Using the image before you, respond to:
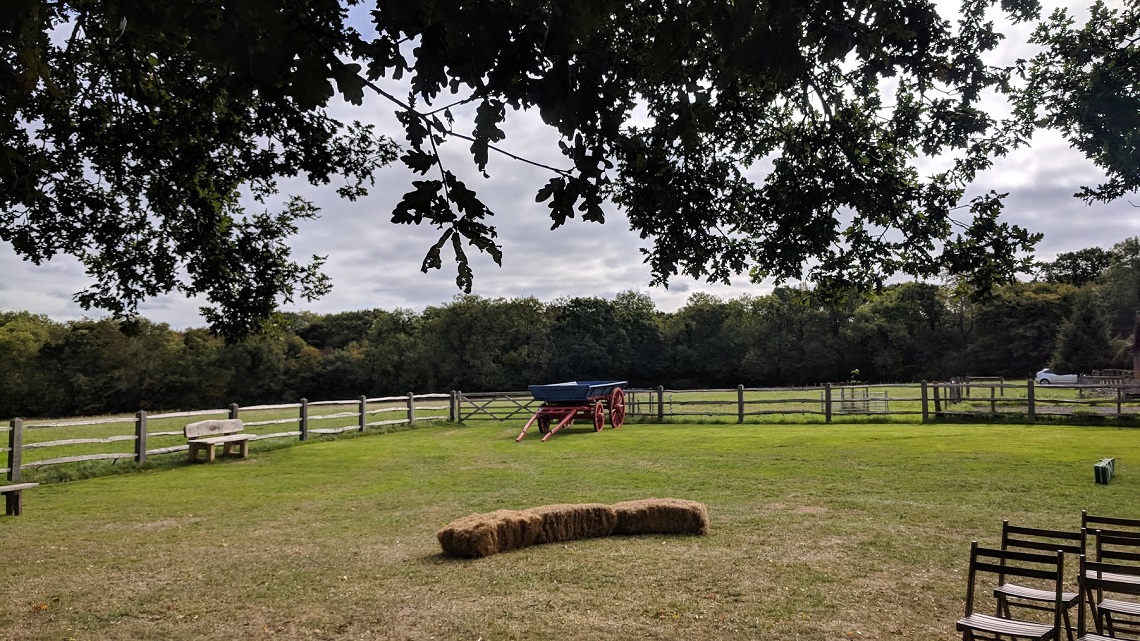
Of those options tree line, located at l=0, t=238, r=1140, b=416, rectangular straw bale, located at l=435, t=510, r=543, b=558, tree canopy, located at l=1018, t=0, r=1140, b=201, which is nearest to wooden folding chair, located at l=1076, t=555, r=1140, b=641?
rectangular straw bale, located at l=435, t=510, r=543, b=558

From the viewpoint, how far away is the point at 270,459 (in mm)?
15383

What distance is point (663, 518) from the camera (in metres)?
7.59

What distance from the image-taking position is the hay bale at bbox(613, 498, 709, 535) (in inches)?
296

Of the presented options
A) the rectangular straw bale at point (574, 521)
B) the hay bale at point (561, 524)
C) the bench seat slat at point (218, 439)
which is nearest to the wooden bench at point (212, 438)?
the bench seat slat at point (218, 439)

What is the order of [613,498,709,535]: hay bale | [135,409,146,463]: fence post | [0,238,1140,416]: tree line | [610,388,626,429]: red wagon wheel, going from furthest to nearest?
[0,238,1140,416]: tree line
[610,388,626,429]: red wagon wheel
[135,409,146,463]: fence post
[613,498,709,535]: hay bale

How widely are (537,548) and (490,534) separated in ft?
1.92

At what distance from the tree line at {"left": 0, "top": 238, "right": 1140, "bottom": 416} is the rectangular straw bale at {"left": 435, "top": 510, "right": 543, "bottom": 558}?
4094 cm

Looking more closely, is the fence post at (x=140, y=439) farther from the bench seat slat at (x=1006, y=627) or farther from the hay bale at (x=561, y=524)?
the bench seat slat at (x=1006, y=627)

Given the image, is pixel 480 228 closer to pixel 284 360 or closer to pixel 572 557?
pixel 572 557

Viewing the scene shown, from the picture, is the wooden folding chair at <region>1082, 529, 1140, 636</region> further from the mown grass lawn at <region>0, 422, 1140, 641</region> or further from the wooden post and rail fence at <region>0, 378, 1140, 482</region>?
the wooden post and rail fence at <region>0, 378, 1140, 482</region>

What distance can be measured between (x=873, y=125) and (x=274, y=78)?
626 cm

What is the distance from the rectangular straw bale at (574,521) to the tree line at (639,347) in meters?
40.3

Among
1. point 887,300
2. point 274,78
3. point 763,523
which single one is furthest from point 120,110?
point 887,300

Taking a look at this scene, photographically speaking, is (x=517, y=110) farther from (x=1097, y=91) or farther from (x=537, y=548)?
(x=1097, y=91)
